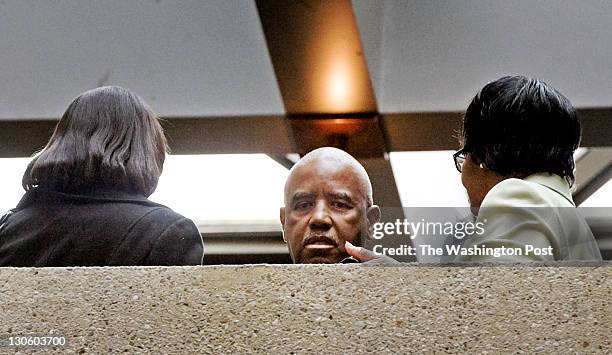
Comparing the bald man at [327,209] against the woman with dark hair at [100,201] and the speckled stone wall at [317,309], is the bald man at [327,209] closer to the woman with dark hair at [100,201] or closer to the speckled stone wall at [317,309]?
the speckled stone wall at [317,309]

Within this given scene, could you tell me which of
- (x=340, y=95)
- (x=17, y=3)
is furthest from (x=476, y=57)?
(x=17, y=3)

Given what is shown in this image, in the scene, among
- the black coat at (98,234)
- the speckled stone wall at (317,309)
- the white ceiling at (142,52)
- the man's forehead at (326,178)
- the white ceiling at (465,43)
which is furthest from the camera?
the white ceiling at (142,52)

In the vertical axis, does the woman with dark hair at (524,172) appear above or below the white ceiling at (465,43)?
below

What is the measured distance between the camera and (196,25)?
4.56 meters

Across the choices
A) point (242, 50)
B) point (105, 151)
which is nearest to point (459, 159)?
point (242, 50)

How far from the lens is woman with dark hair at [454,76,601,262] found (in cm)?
345

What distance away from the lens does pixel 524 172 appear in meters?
3.56

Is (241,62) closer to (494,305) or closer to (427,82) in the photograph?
(427,82)

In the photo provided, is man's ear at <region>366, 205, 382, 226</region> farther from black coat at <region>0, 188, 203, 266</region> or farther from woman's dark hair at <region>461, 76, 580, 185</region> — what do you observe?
black coat at <region>0, 188, 203, 266</region>

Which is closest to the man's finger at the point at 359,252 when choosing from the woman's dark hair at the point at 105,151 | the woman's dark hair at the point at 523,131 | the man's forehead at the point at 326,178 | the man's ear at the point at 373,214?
the man's ear at the point at 373,214

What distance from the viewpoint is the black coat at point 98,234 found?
3555mm

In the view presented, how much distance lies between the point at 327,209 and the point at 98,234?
777mm

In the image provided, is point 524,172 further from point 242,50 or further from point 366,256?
point 242,50

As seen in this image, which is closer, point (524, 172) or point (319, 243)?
point (524, 172)
